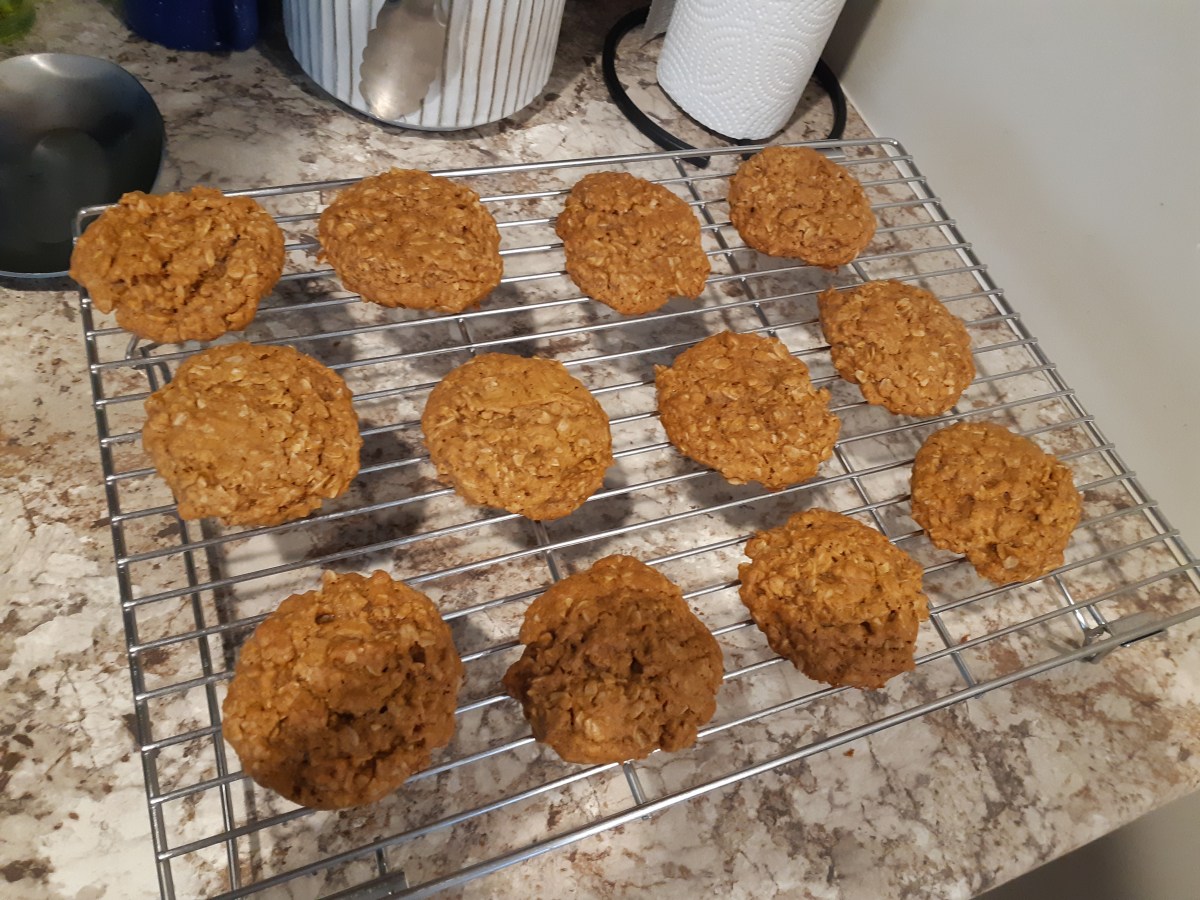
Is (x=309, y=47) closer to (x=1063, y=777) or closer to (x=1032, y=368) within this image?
(x=1032, y=368)

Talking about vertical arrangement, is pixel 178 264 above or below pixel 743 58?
below

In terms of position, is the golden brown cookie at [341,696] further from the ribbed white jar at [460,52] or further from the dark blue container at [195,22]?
the dark blue container at [195,22]

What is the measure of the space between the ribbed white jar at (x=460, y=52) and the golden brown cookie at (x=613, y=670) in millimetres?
847

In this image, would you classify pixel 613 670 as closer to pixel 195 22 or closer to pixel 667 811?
pixel 667 811

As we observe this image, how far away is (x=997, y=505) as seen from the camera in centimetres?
118

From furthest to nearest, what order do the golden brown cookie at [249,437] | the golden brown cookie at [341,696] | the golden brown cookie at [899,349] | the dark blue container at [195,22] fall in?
the dark blue container at [195,22]
the golden brown cookie at [899,349]
the golden brown cookie at [249,437]
the golden brown cookie at [341,696]

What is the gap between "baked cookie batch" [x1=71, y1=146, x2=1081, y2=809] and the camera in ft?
2.93

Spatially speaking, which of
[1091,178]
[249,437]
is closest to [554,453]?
A: [249,437]

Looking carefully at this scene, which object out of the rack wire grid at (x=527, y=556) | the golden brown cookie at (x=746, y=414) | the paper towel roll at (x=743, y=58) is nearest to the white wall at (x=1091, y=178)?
the rack wire grid at (x=527, y=556)

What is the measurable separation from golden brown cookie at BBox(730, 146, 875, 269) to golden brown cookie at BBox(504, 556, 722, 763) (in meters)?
0.64

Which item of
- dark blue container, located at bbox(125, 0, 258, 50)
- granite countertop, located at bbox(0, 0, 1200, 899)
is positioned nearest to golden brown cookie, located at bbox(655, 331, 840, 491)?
granite countertop, located at bbox(0, 0, 1200, 899)

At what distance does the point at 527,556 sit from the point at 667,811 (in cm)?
38

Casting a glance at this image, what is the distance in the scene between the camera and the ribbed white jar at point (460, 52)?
128 cm

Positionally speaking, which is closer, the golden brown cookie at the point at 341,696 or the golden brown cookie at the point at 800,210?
the golden brown cookie at the point at 341,696
